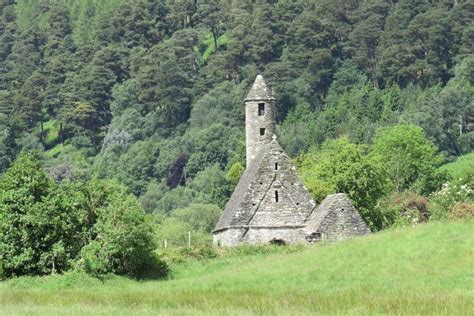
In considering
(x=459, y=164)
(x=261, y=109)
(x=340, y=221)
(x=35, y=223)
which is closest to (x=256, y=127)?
(x=261, y=109)

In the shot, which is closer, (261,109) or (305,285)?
(305,285)

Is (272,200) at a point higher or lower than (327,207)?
lower

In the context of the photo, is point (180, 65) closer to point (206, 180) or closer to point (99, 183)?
point (206, 180)

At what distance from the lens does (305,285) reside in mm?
40438

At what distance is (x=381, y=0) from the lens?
6816 inches

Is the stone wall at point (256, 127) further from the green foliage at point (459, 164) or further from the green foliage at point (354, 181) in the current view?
the green foliage at point (459, 164)

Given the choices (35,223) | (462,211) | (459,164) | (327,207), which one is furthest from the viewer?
(459,164)

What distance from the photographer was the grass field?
32.2 meters

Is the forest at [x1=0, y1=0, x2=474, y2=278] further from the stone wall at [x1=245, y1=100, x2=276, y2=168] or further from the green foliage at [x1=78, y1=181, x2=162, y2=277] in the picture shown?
the stone wall at [x1=245, y1=100, x2=276, y2=168]

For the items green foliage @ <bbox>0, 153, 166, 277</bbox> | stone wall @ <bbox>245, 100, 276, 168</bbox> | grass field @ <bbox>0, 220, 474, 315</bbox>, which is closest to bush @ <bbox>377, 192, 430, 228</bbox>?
stone wall @ <bbox>245, 100, 276, 168</bbox>

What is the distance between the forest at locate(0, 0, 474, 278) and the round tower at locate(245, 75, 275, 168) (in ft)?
17.0

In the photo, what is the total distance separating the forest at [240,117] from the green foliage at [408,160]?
0.15 meters

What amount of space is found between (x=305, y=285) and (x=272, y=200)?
18513 mm

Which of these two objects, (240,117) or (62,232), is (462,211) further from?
(240,117)
